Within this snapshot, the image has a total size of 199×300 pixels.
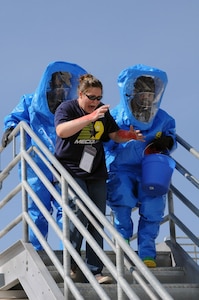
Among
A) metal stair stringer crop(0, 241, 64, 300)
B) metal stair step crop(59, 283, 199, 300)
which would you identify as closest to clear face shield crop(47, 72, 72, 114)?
metal stair stringer crop(0, 241, 64, 300)

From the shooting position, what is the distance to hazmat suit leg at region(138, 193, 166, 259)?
573cm

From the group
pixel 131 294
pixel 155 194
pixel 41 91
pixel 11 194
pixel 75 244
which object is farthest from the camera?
pixel 41 91

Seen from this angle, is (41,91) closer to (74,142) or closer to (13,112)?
(13,112)

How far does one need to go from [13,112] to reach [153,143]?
1.33 m

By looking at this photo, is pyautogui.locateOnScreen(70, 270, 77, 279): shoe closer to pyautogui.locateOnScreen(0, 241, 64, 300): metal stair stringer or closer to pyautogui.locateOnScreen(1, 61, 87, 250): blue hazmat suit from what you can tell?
pyautogui.locateOnScreen(0, 241, 64, 300): metal stair stringer

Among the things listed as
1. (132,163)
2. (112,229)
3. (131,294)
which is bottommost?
(131,294)

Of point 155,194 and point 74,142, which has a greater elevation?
point 74,142

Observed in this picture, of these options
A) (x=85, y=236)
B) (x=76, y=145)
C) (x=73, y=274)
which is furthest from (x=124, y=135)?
(x=85, y=236)

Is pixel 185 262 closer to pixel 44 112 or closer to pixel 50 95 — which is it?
pixel 44 112

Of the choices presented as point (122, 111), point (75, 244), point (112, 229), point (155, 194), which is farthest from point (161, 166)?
point (112, 229)

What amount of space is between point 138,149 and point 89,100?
3.28 ft

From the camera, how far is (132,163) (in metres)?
5.91

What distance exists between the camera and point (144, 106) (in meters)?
6.01

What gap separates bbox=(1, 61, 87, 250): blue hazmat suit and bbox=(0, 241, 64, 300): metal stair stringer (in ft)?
2.46
